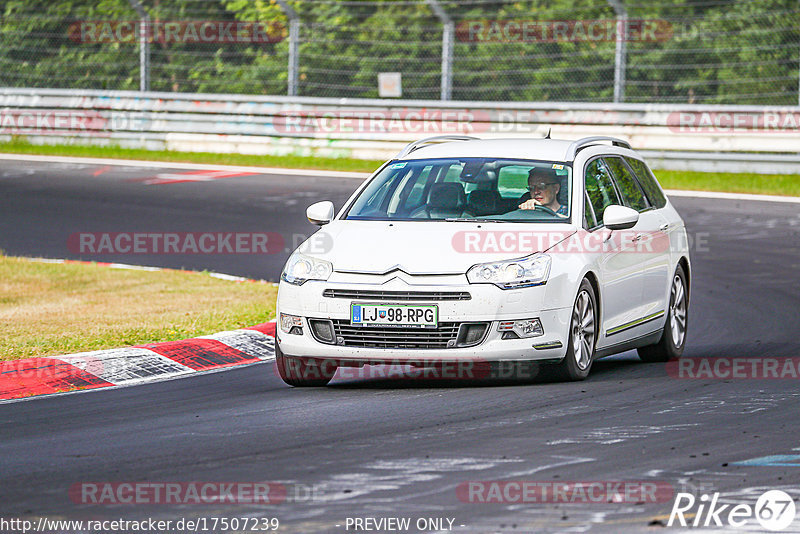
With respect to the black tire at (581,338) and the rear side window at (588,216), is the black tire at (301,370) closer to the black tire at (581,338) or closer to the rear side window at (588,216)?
the black tire at (581,338)

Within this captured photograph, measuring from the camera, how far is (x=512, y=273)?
8531 mm

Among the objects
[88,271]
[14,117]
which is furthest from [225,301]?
[14,117]

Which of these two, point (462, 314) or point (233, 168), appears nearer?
point (462, 314)

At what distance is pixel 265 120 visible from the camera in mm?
25703

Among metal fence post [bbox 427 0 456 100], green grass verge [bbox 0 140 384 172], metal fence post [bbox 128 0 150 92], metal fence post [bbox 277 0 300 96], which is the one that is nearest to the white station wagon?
metal fence post [bbox 427 0 456 100]

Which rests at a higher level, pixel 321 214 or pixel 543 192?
pixel 543 192

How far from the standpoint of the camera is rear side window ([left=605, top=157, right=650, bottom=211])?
34.0 feet

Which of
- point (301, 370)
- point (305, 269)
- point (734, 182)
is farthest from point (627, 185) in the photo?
point (734, 182)

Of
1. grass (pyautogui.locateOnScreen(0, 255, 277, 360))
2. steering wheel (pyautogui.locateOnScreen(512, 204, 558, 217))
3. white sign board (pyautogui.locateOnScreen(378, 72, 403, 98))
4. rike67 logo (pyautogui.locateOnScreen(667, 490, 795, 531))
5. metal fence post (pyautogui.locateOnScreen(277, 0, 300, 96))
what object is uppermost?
metal fence post (pyautogui.locateOnScreen(277, 0, 300, 96))

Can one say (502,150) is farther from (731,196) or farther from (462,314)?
(731,196)

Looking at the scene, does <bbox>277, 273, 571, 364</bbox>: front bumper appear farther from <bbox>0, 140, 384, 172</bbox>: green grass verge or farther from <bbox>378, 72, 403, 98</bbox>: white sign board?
<bbox>378, 72, 403, 98</bbox>: white sign board

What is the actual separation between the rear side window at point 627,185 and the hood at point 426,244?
1.31 meters

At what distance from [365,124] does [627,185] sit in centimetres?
1480

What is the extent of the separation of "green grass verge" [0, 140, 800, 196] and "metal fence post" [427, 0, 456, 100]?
5.65ft
